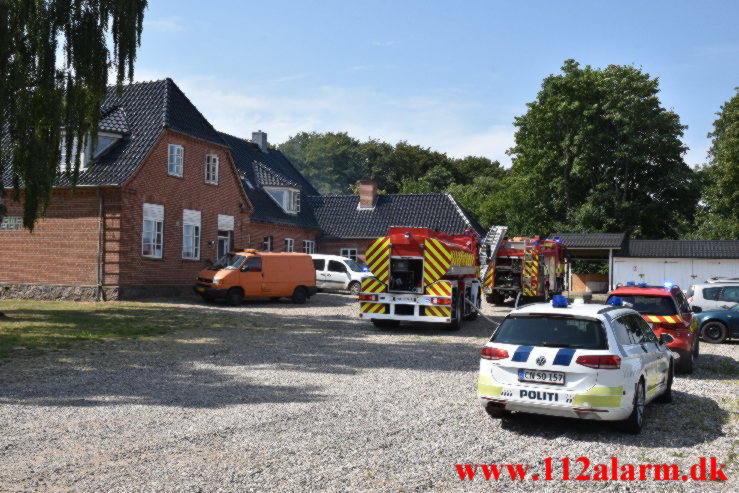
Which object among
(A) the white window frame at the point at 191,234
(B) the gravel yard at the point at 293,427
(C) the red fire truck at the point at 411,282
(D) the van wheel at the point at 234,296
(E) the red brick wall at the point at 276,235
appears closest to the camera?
(B) the gravel yard at the point at 293,427

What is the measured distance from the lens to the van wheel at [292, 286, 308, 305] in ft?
88.3

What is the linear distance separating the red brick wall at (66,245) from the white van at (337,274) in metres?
11.2

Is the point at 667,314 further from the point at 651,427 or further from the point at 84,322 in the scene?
the point at 84,322

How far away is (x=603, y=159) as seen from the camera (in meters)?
48.5

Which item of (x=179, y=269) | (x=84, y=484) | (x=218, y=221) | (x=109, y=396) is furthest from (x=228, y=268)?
(x=84, y=484)

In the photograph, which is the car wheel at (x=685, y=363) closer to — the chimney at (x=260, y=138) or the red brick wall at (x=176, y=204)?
the red brick wall at (x=176, y=204)

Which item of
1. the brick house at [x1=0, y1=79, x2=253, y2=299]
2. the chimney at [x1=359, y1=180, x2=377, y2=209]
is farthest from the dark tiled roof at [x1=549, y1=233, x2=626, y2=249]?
the brick house at [x1=0, y1=79, x2=253, y2=299]

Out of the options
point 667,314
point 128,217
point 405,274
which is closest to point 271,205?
point 128,217

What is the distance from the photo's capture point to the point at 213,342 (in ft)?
50.1

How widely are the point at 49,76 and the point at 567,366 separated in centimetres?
1573

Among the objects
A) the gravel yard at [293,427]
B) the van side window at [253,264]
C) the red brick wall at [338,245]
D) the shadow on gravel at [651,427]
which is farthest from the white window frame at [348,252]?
the shadow on gravel at [651,427]

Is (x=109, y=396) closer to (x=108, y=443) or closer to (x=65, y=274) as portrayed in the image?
(x=108, y=443)

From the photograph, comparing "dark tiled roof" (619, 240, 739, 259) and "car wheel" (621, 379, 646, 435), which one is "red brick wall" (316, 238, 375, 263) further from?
"car wheel" (621, 379, 646, 435)

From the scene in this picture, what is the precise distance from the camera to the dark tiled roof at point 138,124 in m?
25.0
